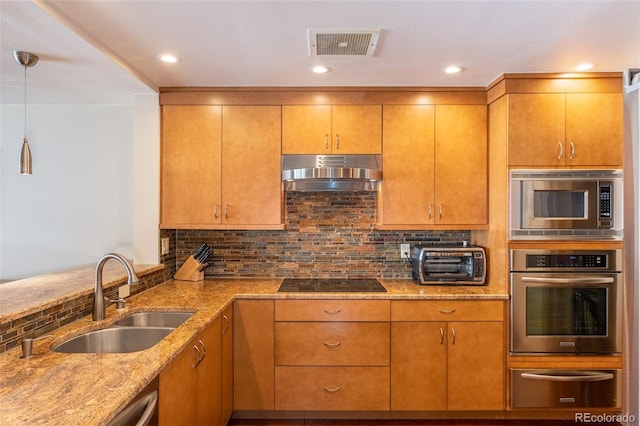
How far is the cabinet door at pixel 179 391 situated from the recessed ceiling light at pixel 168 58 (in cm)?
166

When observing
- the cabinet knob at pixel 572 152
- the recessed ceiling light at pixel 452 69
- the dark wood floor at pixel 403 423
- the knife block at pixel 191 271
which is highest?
the recessed ceiling light at pixel 452 69

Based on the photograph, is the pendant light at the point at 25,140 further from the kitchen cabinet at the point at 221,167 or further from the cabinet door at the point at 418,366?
the cabinet door at the point at 418,366

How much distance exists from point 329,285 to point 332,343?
1.49ft

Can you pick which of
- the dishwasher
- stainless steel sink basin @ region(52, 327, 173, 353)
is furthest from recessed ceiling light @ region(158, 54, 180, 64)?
the dishwasher

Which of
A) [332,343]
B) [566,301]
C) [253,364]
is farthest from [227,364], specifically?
[566,301]

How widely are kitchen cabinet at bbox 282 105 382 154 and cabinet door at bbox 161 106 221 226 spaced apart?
1.94 feet

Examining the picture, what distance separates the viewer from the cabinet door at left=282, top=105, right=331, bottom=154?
2.83 metres

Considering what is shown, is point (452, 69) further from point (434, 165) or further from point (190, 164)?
point (190, 164)

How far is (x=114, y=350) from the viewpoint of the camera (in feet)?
6.34

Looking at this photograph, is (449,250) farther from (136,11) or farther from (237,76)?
(136,11)

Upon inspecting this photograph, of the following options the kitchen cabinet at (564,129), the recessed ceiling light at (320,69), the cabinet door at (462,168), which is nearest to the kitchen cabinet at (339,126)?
the recessed ceiling light at (320,69)

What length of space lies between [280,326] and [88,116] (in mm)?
2302

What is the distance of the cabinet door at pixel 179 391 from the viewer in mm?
1491

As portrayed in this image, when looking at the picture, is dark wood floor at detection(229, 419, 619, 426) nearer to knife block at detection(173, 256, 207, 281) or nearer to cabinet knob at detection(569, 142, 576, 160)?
knife block at detection(173, 256, 207, 281)
